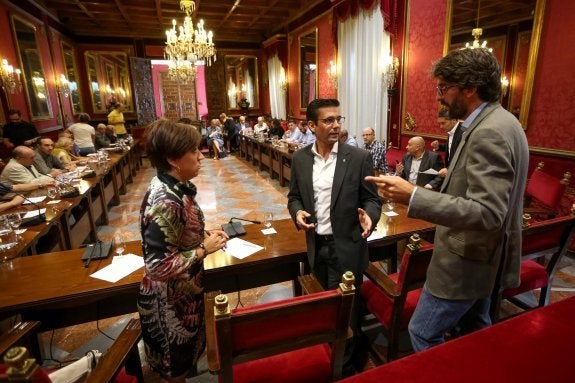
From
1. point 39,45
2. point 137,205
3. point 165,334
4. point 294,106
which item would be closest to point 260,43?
point 294,106

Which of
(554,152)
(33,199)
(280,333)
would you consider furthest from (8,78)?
(554,152)

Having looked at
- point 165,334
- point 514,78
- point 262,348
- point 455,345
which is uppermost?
point 514,78

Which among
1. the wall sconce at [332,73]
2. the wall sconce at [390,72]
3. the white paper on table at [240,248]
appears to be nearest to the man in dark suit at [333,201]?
the white paper on table at [240,248]

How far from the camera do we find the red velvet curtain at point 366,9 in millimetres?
5465

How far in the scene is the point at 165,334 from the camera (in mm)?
1491

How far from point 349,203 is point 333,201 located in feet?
0.31

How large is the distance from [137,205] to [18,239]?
368 centimetres

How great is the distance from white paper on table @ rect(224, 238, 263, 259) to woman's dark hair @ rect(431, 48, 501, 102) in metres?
1.44

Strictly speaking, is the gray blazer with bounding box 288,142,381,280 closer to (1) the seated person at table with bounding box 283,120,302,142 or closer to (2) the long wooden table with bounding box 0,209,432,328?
(2) the long wooden table with bounding box 0,209,432,328

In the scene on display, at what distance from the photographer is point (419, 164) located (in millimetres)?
4020

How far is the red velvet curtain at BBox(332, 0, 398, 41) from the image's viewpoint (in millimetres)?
5465

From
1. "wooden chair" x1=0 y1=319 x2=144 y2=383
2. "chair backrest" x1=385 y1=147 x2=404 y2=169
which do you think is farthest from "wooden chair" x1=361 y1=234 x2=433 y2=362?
"chair backrest" x1=385 y1=147 x2=404 y2=169

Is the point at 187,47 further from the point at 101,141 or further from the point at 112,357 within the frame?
the point at 112,357

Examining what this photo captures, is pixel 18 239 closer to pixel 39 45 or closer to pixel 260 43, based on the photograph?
pixel 39 45
